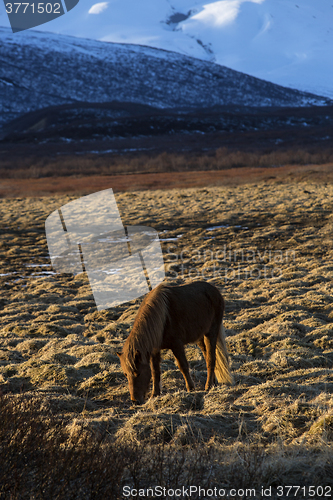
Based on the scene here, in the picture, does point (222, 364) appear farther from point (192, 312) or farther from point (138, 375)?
point (138, 375)

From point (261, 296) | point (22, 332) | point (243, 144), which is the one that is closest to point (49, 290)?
point (22, 332)

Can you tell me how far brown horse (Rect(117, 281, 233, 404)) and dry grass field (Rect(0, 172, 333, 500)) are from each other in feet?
1.02

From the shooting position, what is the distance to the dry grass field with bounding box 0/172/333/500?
3.06 metres

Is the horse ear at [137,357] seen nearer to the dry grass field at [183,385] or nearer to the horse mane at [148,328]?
the horse mane at [148,328]

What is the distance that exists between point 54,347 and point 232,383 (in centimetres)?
327

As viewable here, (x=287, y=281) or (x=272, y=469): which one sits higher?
(x=272, y=469)

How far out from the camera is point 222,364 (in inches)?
218

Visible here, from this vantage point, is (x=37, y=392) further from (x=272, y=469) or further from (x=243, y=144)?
(x=243, y=144)

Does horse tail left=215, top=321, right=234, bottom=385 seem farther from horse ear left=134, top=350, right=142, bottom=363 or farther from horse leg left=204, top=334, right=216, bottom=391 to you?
horse ear left=134, top=350, right=142, bottom=363

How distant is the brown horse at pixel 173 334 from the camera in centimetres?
461

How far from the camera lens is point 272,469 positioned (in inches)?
122

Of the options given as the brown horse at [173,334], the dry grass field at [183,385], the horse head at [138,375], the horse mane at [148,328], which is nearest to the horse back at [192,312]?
the brown horse at [173,334]

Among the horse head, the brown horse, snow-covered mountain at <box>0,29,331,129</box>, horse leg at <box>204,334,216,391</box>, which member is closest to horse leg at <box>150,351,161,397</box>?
the brown horse

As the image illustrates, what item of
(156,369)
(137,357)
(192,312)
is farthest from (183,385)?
(137,357)
